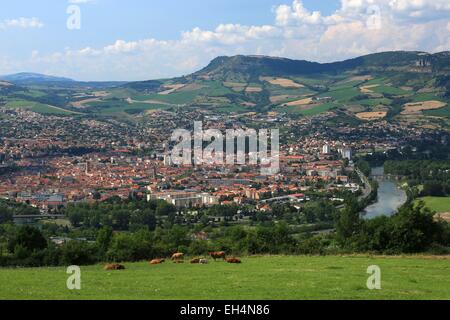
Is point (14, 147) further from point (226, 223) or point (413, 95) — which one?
point (413, 95)

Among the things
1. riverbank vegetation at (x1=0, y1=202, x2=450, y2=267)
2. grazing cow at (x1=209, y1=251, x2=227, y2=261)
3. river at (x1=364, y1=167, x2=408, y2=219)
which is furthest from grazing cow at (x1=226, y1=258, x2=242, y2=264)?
river at (x1=364, y1=167, x2=408, y2=219)

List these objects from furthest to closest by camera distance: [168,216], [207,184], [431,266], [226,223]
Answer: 1. [207,184]
2. [168,216]
3. [226,223]
4. [431,266]

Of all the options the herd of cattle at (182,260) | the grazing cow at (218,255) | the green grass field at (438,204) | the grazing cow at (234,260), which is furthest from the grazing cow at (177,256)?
the green grass field at (438,204)

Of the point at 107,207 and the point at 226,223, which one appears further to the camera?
the point at 107,207

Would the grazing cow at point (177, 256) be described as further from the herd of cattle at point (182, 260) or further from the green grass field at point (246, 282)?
the green grass field at point (246, 282)

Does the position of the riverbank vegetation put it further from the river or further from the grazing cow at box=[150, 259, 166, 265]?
the river

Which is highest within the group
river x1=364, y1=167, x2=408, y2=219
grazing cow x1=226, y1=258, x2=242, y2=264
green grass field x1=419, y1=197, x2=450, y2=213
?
grazing cow x1=226, y1=258, x2=242, y2=264

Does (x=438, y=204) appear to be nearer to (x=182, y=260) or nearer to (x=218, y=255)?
(x=218, y=255)

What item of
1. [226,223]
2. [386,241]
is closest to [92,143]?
[226,223]
